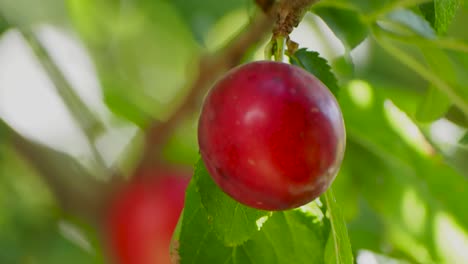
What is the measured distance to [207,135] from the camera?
0.96 m

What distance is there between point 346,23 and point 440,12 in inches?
9.5

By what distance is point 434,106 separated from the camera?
136 cm

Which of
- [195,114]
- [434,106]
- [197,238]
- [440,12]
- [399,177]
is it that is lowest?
[399,177]

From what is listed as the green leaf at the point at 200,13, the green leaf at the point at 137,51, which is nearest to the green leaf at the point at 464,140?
the green leaf at the point at 200,13

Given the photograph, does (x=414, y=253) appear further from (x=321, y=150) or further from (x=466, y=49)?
(x=321, y=150)

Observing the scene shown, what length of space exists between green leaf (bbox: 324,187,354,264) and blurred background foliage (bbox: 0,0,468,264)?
0.22 meters

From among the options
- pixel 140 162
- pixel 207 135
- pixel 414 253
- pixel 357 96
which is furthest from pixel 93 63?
pixel 207 135

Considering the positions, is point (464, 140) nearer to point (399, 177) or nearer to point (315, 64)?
point (315, 64)

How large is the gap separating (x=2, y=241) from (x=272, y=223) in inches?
38.0

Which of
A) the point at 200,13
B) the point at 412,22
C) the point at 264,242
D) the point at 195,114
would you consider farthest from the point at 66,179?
the point at 412,22

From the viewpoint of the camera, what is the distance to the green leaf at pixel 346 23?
4.20ft

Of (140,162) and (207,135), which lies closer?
(207,135)

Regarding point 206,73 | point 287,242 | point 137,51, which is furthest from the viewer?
point 137,51

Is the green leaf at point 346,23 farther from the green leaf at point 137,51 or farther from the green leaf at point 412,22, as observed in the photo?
the green leaf at point 137,51
